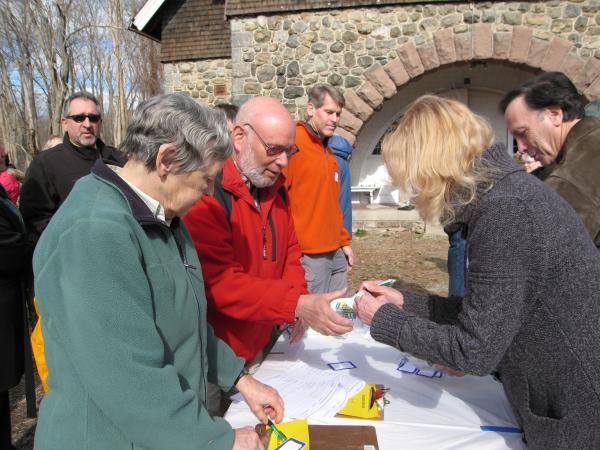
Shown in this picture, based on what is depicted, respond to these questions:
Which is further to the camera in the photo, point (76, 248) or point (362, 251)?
point (362, 251)

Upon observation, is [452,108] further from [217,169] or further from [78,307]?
[78,307]

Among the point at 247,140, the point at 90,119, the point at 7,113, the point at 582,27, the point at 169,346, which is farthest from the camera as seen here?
the point at 7,113

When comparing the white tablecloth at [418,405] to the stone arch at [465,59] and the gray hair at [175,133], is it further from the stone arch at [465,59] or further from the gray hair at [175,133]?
the stone arch at [465,59]

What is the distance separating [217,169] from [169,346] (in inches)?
20.2

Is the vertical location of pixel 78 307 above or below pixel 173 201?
below

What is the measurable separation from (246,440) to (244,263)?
0.95 metres

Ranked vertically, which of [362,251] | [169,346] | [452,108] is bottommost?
[362,251]

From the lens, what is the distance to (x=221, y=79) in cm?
1077

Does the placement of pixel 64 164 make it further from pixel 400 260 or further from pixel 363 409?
pixel 400 260

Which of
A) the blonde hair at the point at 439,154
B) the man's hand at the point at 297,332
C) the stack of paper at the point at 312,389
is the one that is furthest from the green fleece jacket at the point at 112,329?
the man's hand at the point at 297,332

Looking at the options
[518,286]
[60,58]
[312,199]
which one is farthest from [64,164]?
[60,58]

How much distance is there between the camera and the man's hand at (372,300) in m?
1.67

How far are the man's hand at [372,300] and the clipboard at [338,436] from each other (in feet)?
1.12

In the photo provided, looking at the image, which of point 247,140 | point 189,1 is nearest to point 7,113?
point 189,1
